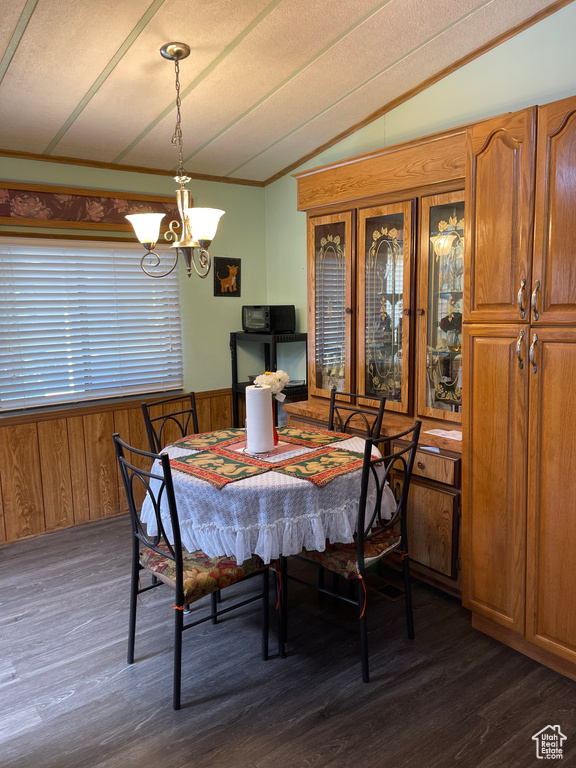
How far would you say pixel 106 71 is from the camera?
2.70 metres

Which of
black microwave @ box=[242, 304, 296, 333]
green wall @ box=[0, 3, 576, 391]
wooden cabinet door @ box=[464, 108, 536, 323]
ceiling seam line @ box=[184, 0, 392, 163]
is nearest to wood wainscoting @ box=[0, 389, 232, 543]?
green wall @ box=[0, 3, 576, 391]

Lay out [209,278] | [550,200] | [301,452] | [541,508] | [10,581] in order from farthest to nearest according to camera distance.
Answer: [209,278]
[10,581]
[301,452]
[541,508]
[550,200]

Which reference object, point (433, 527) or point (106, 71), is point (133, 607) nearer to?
point (433, 527)

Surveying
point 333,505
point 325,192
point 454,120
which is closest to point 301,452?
point 333,505

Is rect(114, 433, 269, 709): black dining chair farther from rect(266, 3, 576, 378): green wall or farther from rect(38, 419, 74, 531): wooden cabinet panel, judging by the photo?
rect(266, 3, 576, 378): green wall

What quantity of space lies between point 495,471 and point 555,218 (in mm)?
1015

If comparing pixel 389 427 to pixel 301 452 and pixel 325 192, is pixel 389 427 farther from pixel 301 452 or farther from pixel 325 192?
pixel 325 192

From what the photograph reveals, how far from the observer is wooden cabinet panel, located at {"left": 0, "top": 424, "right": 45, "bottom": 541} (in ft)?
11.6

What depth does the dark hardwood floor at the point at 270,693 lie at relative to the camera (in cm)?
188

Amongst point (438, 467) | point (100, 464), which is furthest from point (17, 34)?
point (438, 467)

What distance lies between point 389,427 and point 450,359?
0.49 metres

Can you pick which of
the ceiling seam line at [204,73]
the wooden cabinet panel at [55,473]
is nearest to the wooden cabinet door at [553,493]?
the ceiling seam line at [204,73]

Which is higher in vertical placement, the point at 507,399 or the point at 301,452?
the point at 507,399

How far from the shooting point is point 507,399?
2248 mm
